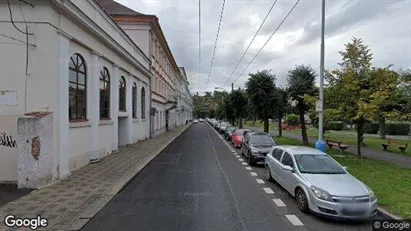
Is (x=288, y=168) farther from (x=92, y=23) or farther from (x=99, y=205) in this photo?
(x=92, y=23)

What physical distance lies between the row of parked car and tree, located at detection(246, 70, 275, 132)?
19642 mm

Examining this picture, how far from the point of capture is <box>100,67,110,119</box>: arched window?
15.0 m

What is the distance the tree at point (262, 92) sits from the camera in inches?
1164

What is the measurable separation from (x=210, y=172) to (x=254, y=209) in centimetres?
498

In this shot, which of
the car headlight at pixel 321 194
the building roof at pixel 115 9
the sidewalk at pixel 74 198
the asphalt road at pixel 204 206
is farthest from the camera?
the building roof at pixel 115 9

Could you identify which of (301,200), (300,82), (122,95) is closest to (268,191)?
(301,200)

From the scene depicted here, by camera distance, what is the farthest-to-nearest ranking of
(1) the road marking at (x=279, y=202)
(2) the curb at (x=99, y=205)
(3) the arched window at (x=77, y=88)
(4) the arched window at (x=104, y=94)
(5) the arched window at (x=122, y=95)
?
(5) the arched window at (x=122, y=95)
(4) the arched window at (x=104, y=94)
(3) the arched window at (x=77, y=88)
(1) the road marking at (x=279, y=202)
(2) the curb at (x=99, y=205)

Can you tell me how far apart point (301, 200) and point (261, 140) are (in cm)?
883

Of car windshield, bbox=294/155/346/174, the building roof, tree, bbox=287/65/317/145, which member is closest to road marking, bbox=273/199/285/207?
car windshield, bbox=294/155/346/174

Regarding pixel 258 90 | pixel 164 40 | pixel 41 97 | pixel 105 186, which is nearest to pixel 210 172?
pixel 105 186

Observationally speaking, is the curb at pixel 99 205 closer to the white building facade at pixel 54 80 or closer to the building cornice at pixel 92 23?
the white building facade at pixel 54 80

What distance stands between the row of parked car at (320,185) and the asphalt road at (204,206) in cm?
25

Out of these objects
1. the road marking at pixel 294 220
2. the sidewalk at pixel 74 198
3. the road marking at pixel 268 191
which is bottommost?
the road marking at pixel 268 191

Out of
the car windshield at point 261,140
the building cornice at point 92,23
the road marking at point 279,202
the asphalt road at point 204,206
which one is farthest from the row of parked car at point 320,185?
the building cornice at point 92,23
